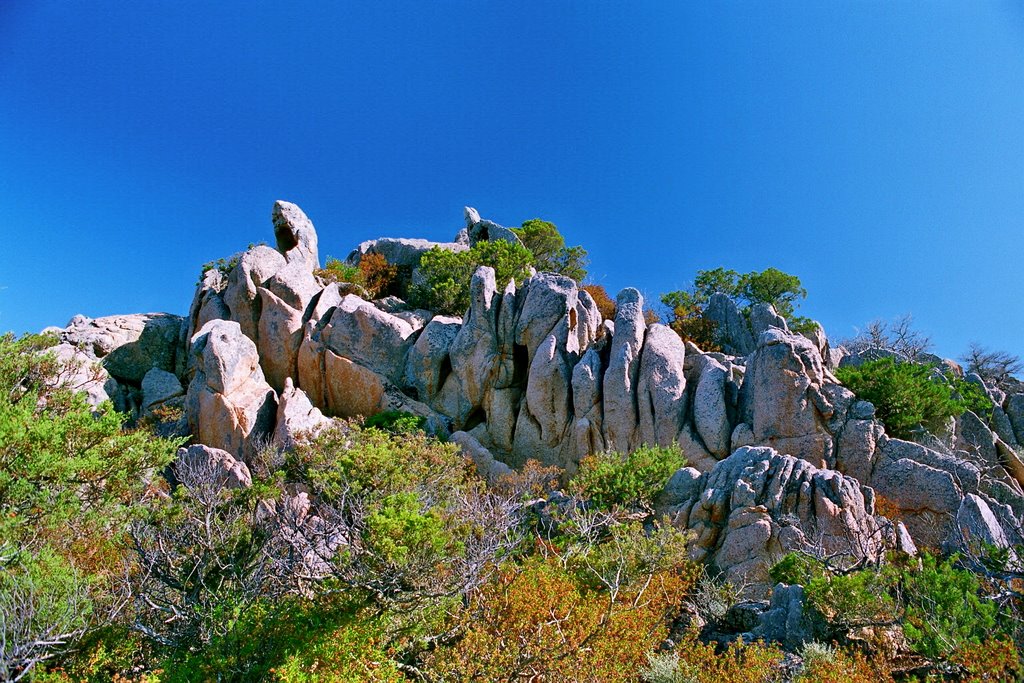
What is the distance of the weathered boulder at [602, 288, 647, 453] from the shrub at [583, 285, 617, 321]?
6160mm

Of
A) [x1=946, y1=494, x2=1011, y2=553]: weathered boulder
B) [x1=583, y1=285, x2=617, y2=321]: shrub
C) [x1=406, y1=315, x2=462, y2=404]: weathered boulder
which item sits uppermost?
[x1=583, y1=285, x2=617, y2=321]: shrub

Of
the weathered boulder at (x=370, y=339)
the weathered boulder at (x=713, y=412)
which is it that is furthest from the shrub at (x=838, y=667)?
the weathered boulder at (x=370, y=339)

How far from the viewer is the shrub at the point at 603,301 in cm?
3428

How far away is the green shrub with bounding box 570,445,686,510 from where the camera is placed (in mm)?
18688

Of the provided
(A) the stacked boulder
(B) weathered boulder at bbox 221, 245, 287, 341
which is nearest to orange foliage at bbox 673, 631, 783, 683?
(A) the stacked boulder

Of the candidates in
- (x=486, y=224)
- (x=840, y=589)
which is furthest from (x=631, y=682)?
(x=486, y=224)

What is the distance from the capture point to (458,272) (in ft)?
113

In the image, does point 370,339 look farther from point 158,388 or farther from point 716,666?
point 716,666

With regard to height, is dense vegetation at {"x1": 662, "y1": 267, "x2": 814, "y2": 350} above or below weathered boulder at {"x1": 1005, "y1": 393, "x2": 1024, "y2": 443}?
above

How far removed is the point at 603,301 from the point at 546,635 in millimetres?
26504

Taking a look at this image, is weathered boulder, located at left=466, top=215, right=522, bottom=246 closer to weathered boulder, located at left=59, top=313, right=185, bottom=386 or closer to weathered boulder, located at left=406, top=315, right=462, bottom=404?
weathered boulder, located at left=406, top=315, right=462, bottom=404

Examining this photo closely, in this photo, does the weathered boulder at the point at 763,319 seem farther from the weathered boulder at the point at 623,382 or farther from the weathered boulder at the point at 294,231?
the weathered boulder at the point at 294,231

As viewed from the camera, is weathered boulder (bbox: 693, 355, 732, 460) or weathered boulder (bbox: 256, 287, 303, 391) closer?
weathered boulder (bbox: 693, 355, 732, 460)

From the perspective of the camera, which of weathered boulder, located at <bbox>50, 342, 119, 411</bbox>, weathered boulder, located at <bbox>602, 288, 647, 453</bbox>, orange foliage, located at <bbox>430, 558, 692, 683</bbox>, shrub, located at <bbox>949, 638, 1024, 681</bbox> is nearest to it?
shrub, located at <bbox>949, 638, 1024, 681</bbox>
